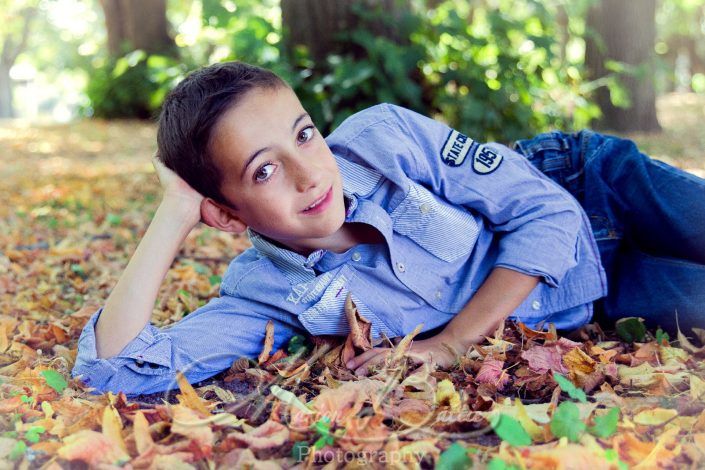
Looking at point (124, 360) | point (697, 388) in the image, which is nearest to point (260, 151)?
point (124, 360)

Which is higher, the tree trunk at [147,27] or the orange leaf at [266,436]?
the orange leaf at [266,436]

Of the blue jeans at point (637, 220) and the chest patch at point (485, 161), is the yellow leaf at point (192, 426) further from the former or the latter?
the blue jeans at point (637, 220)

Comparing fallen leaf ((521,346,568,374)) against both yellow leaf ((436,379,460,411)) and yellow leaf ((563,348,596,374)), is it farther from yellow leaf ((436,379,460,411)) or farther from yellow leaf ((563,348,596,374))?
→ yellow leaf ((436,379,460,411))

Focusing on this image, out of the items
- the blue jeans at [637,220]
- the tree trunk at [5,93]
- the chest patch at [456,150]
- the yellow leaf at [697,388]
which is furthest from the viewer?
the tree trunk at [5,93]

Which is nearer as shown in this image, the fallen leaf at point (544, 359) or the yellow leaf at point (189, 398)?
the yellow leaf at point (189, 398)

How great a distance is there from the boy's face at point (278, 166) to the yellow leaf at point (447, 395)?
532 millimetres

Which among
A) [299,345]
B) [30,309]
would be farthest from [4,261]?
[299,345]

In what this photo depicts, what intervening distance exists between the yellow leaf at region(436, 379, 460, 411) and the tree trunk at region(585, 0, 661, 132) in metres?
6.44

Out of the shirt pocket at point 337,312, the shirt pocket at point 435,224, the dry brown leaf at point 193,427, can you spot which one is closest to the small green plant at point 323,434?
the dry brown leaf at point 193,427

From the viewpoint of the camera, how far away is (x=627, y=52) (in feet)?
25.0

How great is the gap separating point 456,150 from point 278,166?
0.64 meters

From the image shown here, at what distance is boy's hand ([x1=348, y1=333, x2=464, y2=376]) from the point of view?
2127mm

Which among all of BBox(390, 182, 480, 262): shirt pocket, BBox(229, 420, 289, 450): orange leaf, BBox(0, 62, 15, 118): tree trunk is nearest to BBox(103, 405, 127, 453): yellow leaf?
BBox(229, 420, 289, 450): orange leaf

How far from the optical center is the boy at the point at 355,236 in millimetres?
2051
